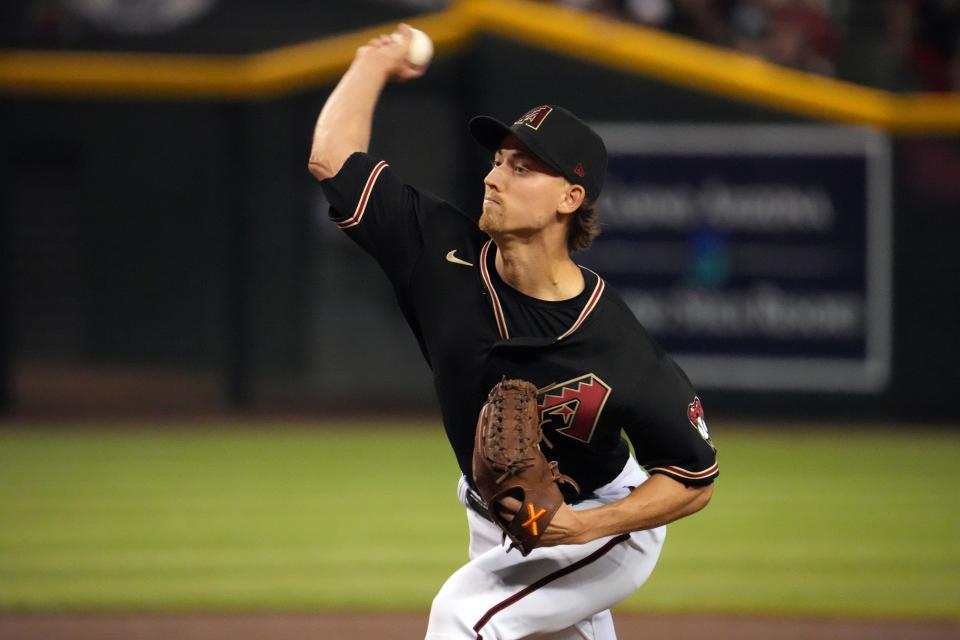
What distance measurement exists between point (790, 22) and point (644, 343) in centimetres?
1084

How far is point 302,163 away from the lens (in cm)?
1370

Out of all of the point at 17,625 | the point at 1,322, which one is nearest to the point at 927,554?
the point at 17,625

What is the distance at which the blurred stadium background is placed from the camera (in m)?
8.62

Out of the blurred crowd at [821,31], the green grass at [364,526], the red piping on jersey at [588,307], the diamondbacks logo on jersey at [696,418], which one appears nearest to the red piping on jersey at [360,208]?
the red piping on jersey at [588,307]

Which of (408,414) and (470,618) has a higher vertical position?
(470,618)

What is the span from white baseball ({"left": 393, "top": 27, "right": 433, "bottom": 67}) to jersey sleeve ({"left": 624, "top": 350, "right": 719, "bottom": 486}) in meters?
1.10

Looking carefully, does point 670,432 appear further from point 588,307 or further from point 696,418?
point 588,307

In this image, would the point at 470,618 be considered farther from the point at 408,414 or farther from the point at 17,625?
the point at 408,414

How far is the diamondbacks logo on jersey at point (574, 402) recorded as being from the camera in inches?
128

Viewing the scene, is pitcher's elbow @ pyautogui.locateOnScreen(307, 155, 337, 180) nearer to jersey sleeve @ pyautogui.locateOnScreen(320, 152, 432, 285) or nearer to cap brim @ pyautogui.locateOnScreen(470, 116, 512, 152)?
jersey sleeve @ pyautogui.locateOnScreen(320, 152, 432, 285)

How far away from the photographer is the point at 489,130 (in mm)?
3385

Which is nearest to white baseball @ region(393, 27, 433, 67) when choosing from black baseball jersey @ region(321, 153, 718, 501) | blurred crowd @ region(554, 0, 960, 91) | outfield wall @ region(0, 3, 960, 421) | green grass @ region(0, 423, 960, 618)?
black baseball jersey @ region(321, 153, 718, 501)

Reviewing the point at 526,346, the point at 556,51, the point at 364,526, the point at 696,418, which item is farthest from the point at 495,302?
the point at 556,51

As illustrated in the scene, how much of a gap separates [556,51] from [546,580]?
9.53 metres
